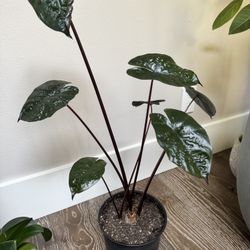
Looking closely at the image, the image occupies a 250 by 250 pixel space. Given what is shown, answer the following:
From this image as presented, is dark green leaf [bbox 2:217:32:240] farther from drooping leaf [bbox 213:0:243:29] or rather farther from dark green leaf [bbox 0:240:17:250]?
drooping leaf [bbox 213:0:243:29]

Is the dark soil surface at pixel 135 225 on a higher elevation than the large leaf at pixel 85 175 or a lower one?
lower

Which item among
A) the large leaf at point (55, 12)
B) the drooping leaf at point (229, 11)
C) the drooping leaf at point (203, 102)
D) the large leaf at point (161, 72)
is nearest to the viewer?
the large leaf at point (55, 12)

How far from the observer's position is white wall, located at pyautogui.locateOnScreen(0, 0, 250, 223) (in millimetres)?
956

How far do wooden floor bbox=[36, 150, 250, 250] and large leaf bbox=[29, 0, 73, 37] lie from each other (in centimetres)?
82

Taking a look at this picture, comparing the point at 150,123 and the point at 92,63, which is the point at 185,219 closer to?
the point at 150,123

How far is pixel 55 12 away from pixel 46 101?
0.81 feet

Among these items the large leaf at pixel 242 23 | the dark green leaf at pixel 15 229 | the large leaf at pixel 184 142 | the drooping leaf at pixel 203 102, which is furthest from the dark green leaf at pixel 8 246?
the large leaf at pixel 242 23

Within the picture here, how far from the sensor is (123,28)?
1.07 meters

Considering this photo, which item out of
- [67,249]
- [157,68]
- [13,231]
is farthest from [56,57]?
[67,249]

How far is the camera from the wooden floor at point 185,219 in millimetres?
1077

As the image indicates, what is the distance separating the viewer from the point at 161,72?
2.30 ft

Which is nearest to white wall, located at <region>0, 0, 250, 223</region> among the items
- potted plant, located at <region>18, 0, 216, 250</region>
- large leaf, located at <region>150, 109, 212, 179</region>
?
potted plant, located at <region>18, 0, 216, 250</region>

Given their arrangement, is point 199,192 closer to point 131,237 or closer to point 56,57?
point 131,237

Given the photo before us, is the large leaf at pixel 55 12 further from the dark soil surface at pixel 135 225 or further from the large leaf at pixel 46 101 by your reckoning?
the dark soil surface at pixel 135 225
